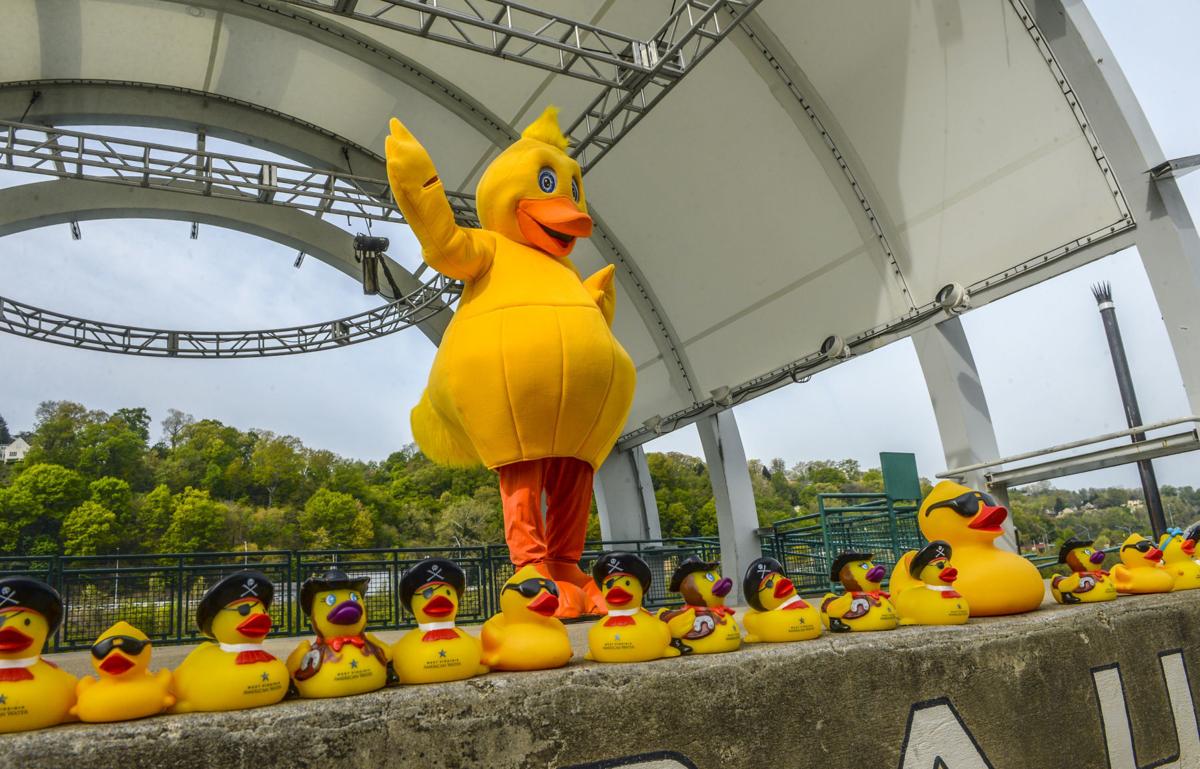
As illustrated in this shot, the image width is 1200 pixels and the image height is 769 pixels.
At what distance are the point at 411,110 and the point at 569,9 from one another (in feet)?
10.2

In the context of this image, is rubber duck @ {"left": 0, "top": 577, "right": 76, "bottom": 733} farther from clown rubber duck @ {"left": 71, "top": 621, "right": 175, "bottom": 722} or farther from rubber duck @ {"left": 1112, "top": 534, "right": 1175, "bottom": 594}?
rubber duck @ {"left": 1112, "top": 534, "right": 1175, "bottom": 594}

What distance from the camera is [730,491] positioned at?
35.3ft

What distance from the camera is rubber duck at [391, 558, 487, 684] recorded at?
1.78 meters

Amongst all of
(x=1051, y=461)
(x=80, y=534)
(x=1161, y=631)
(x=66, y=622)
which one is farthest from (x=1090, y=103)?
(x=80, y=534)

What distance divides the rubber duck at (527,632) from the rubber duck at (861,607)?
973mm

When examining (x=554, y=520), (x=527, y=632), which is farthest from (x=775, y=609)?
(x=554, y=520)

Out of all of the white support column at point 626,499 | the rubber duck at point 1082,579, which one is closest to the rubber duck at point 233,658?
the rubber duck at point 1082,579

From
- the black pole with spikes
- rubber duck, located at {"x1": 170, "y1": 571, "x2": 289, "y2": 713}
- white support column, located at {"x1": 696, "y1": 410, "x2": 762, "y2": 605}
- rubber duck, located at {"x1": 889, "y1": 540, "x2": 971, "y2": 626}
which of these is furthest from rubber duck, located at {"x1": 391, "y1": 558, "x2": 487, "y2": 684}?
the black pole with spikes

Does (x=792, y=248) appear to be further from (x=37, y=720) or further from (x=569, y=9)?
(x=37, y=720)

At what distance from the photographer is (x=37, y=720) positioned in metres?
1.46

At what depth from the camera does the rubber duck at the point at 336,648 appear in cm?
168

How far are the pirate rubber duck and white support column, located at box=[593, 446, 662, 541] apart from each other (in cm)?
1011

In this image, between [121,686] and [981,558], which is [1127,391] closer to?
[981,558]

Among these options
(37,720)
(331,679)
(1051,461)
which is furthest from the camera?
(1051,461)
